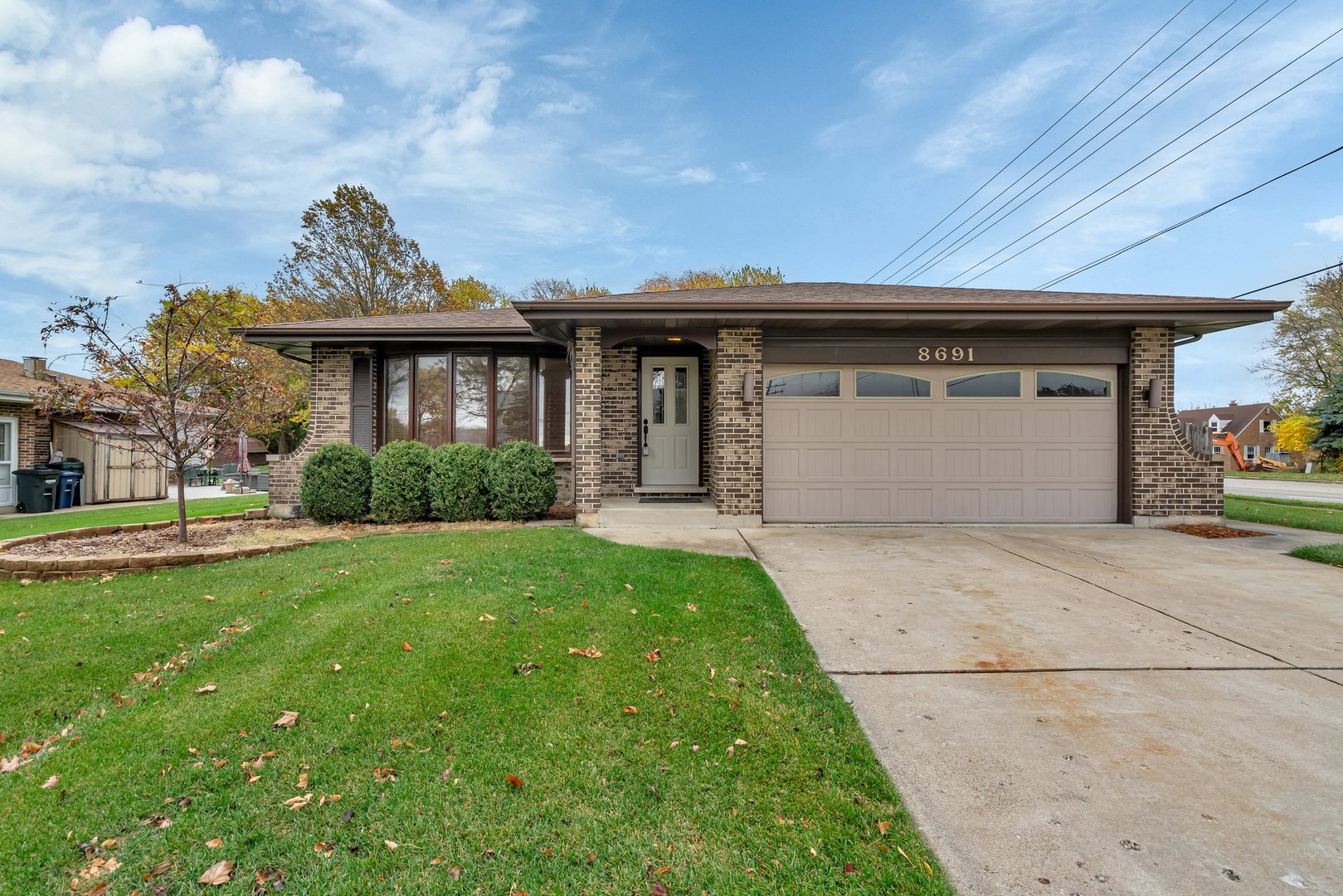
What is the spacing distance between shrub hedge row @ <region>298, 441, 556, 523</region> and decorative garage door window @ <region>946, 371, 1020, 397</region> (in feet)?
20.0

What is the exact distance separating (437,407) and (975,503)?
851 cm

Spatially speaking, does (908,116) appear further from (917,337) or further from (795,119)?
(917,337)

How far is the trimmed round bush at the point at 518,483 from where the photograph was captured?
7887 mm

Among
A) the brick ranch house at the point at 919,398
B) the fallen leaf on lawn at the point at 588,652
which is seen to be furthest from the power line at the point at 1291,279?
the fallen leaf on lawn at the point at 588,652

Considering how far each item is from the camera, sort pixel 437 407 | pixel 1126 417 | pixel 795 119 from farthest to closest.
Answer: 1. pixel 795 119
2. pixel 437 407
3. pixel 1126 417

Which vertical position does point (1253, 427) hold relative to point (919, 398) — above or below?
above

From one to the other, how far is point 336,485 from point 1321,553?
459 inches

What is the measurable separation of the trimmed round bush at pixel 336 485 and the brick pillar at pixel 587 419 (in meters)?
3.10

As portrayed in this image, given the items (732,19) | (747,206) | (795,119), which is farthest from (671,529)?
(747,206)

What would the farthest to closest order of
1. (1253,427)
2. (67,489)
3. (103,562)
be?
(1253,427)
(67,489)
(103,562)

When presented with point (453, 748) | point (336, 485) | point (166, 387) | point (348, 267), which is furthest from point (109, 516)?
point (348, 267)

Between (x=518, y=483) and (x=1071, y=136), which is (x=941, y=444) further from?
(x=1071, y=136)

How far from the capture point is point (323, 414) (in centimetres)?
907

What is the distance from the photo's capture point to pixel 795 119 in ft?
52.8
